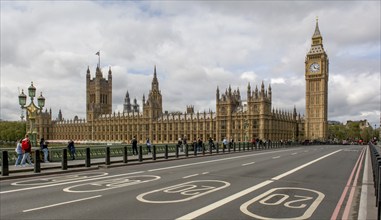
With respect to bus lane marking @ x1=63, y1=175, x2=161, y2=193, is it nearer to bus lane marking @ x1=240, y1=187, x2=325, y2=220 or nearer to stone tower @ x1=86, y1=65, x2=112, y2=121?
bus lane marking @ x1=240, y1=187, x2=325, y2=220

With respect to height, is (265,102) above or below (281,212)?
above

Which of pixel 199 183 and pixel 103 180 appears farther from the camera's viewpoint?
pixel 103 180

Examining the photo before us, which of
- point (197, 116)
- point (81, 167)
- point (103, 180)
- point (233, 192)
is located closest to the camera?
point (233, 192)

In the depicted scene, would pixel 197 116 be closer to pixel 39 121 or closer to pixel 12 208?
pixel 39 121

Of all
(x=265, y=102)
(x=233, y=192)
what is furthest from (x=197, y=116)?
(x=233, y=192)

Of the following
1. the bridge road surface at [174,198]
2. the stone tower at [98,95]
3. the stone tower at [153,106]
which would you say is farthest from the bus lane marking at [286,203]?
the stone tower at [98,95]

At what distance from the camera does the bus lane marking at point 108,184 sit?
1236 centimetres

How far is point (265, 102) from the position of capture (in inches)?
3949

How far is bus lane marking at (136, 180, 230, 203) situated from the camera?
1047 cm

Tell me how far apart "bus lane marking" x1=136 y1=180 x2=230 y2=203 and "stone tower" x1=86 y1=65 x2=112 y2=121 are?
142 meters

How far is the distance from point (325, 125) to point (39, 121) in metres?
126

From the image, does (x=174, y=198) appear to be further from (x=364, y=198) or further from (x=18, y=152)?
(x=18, y=152)

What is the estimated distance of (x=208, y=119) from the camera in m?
113

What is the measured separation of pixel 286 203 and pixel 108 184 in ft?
22.9
